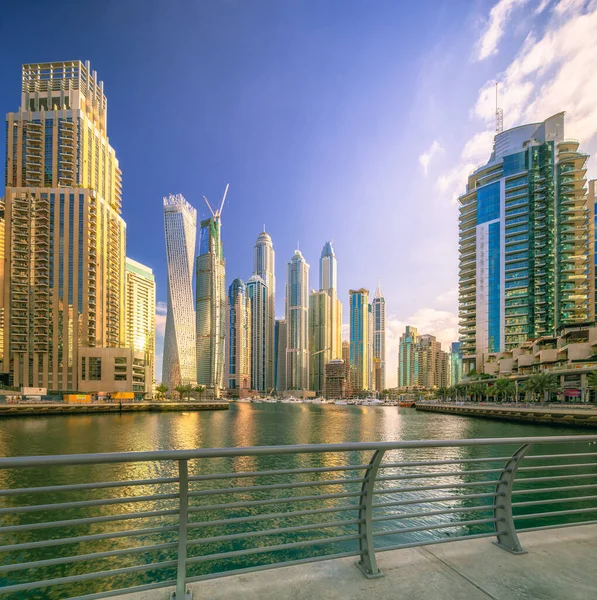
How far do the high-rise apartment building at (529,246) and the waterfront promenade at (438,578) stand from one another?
330 feet

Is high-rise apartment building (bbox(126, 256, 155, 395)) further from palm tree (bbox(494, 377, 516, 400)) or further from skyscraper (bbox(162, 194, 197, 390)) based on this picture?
palm tree (bbox(494, 377, 516, 400))

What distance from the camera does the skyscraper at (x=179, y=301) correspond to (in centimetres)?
16000

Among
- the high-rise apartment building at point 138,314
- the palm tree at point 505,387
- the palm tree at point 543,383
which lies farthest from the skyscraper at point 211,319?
the palm tree at point 543,383

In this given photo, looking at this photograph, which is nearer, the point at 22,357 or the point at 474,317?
the point at 22,357

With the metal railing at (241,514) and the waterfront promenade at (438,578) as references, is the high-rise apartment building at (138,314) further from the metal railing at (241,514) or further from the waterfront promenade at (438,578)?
the waterfront promenade at (438,578)

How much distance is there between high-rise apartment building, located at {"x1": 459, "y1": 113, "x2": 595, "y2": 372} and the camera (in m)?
89.7

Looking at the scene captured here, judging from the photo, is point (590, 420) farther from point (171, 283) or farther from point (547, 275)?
point (171, 283)

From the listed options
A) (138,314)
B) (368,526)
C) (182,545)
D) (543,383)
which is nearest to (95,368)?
(138,314)

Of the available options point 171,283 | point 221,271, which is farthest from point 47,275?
point 221,271

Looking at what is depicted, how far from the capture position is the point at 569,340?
70.8 metres

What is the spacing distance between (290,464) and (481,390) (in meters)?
84.9

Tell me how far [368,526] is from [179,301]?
166 m

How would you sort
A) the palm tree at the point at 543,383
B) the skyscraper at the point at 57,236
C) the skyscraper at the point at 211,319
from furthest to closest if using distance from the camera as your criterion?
the skyscraper at the point at 211,319, the skyscraper at the point at 57,236, the palm tree at the point at 543,383

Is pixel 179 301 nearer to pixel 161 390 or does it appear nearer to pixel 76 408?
pixel 161 390
